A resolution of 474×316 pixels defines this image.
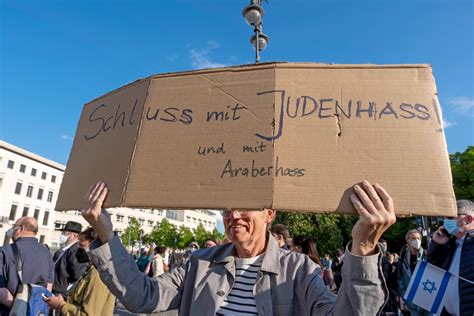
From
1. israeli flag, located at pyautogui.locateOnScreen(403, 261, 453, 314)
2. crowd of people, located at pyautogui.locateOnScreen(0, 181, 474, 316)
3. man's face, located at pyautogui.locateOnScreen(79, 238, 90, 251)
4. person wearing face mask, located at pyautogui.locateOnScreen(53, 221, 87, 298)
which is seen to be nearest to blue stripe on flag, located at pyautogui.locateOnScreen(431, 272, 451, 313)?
israeli flag, located at pyautogui.locateOnScreen(403, 261, 453, 314)

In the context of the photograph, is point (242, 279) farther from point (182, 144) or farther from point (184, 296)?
point (182, 144)

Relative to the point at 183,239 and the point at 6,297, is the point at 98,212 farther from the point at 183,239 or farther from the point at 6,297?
the point at 183,239

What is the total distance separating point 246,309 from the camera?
183cm

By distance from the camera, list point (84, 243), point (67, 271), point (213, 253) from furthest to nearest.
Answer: point (67, 271), point (84, 243), point (213, 253)

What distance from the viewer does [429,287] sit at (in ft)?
12.0

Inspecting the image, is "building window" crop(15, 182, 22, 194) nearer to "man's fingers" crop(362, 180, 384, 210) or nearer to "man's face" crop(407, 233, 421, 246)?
"man's face" crop(407, 233, 421, 246)

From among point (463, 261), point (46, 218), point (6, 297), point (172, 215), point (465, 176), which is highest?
point (465, 176)

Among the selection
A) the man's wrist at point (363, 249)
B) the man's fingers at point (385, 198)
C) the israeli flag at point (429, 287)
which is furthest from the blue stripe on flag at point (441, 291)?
the man's fingers at point (385, 198)

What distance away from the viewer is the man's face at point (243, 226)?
199 centimetres

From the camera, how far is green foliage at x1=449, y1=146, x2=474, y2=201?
33697 millimetres

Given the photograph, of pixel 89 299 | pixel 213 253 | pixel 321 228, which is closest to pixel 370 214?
pixel 213 253

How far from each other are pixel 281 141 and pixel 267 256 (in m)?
0.72

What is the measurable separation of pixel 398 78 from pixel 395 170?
17.7 inches

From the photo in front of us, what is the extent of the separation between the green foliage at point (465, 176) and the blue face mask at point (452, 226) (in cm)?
3444
